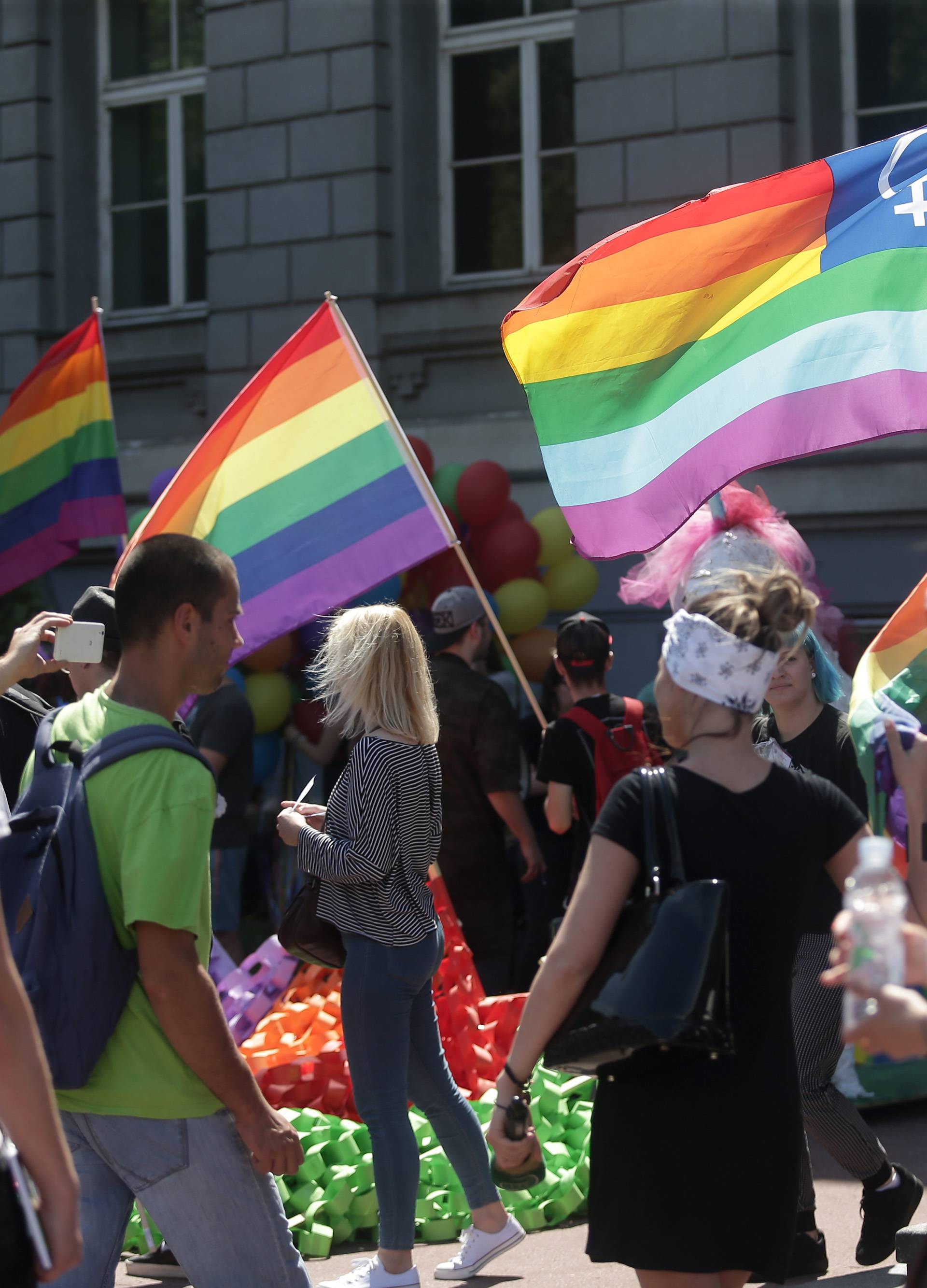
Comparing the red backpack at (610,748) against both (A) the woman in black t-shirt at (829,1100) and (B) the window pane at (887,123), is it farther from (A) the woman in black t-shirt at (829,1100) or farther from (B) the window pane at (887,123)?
(B) the window pane at (887,123)

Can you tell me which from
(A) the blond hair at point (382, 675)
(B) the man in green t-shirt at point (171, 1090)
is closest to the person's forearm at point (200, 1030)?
(B) the man in green t-shirt at point (171, 1090)

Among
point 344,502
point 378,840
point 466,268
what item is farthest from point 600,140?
point 378,840

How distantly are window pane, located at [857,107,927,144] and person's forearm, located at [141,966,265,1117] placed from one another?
880 cm

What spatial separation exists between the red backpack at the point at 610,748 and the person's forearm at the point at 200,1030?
10.1 feet

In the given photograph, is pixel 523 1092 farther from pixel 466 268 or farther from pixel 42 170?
pixel 42 170

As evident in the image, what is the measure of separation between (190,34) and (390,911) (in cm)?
1009

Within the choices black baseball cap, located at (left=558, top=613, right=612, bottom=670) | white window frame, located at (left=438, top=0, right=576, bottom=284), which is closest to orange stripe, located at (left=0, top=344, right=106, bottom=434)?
black baseball cap, located at (left=558, top=613, right=612, bottom=670)

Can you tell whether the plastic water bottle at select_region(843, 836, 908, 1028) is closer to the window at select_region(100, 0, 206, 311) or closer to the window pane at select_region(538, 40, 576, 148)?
the window pane at select_region(538, 40, 576, 148)

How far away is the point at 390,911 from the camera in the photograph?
420 centimetres

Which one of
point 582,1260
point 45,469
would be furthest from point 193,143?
point 582,1260

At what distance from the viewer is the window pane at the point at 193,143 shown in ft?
41.1

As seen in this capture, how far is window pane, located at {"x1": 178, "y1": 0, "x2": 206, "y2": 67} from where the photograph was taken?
12.4 m

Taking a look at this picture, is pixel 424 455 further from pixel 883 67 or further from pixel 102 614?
pixel 883 67

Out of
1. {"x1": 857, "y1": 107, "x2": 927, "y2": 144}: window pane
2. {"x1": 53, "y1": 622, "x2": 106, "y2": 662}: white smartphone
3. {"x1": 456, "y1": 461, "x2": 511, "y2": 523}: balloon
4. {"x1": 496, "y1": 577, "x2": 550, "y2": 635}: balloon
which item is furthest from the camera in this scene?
{"x1": 857, "y1": 107, "x2": 927, "y2": 144}: window pane
